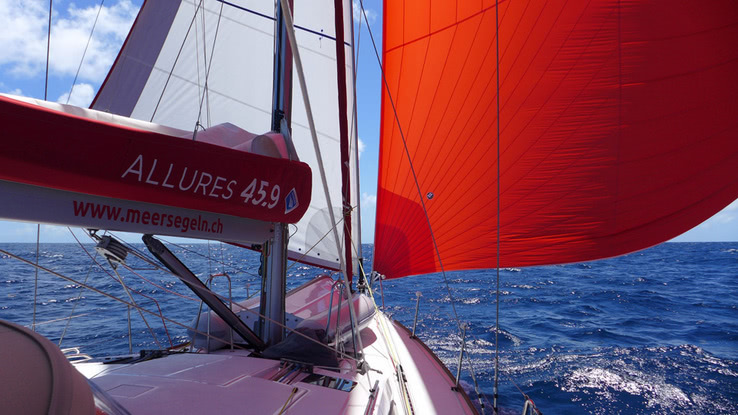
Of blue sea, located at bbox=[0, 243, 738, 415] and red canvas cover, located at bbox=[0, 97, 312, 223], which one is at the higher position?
red canvas cover, located at bbox=[0, 97, 312, 223]

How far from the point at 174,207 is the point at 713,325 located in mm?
9516

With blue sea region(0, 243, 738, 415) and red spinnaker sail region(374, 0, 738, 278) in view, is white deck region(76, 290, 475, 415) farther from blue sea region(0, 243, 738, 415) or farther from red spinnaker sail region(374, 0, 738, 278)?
red spinnaker sail region(374, 0, 738, 278)

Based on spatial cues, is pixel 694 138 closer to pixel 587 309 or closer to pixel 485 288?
pixel 587 309

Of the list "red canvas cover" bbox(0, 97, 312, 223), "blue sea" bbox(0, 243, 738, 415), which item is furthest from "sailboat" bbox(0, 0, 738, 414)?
"blue sea" bbox(0, 243, 738, 415)

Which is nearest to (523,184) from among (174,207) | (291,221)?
(291,221)

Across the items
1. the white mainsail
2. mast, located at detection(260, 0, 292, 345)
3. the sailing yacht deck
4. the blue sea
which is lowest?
the blue sea

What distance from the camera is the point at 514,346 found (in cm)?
609

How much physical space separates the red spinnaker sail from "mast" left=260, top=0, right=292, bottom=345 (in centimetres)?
156

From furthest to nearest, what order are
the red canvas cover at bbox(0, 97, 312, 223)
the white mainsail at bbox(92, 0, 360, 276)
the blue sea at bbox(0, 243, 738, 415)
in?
the blue sea at bbox(0, 243, 738, 415)
the white mainsail at bbox(92, 0, 360, 276)
the red canvas cover at bbox(0, 97, 312, 223)

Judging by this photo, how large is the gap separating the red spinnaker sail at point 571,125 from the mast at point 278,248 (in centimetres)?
156

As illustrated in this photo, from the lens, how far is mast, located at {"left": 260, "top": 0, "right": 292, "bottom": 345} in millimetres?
2480

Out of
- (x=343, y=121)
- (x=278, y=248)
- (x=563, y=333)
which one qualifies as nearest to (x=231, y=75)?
(x=343, y=121)

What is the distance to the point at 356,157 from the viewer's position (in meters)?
3.98

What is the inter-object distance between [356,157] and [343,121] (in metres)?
0.81
